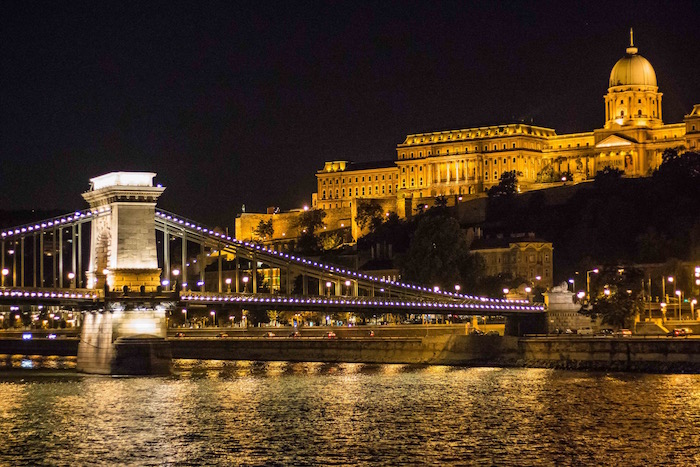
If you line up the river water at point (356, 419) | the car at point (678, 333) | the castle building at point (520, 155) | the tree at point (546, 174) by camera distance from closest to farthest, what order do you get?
1. the river water at point (356, 419)
2. the car at point (678, 333)
3. the castle building at point (520, 155)
4. the tree at point (546, 174)

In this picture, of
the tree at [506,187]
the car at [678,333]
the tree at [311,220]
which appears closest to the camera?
the car at [678,333]

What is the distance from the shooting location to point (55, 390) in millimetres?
61250

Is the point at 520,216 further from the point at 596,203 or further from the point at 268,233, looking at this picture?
the point at 268,233

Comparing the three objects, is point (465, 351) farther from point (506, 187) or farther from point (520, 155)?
point (520, 155)

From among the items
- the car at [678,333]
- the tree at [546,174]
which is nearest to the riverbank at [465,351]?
the car at [678,333]

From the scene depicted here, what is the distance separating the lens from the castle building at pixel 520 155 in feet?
521

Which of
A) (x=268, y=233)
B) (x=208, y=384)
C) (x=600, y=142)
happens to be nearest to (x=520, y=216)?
(x=600, y=142)

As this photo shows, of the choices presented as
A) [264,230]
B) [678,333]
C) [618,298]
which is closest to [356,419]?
[678,333]

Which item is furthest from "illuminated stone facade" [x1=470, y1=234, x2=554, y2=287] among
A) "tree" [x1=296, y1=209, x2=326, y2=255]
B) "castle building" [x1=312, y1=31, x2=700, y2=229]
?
"tree" [x1=296, y1=209, x2=326, y2=255]

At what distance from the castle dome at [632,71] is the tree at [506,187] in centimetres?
1327

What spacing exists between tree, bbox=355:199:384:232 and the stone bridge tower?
96.8 metres

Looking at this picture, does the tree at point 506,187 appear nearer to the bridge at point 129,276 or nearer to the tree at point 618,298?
the tree at point 618,298

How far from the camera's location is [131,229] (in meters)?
66.1

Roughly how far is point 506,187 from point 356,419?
10509 cm
